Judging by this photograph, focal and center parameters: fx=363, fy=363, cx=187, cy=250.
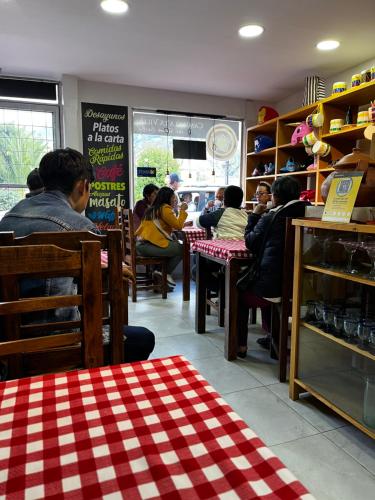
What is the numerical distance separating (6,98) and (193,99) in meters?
2.35

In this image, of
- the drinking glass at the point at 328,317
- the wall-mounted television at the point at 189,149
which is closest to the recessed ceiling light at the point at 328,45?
the wall-mounted television at the point at 189,149

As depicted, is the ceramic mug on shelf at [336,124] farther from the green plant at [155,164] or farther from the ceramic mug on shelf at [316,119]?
the green plant at [155,164]

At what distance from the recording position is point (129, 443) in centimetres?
53

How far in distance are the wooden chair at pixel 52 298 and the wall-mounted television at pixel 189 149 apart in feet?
14.3

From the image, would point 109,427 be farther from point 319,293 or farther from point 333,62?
point 333,62

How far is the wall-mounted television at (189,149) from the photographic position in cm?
512

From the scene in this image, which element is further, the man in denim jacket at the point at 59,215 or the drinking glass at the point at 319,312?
the drinking glass at the point at 319,312

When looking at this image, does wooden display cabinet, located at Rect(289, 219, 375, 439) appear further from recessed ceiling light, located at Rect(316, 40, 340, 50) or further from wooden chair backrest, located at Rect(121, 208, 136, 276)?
recessed ceiling light, located at Rect(316, 40, 340, 50)

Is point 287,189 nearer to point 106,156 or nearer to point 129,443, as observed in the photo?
point 129,443

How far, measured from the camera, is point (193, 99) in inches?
197

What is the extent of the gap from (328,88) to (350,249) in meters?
3.41

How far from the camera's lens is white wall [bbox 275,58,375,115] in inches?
151

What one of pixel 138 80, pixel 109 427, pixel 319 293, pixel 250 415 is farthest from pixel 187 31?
pixel 109 427

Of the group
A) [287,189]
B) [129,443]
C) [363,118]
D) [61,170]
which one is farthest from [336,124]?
[129,443]
